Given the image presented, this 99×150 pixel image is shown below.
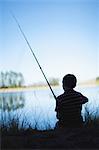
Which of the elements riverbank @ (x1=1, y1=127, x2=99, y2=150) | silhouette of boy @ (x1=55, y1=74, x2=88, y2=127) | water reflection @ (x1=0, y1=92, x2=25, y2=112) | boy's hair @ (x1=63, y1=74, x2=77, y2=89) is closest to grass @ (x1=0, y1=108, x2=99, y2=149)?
riverbank @ (x1=1, y1=127, x2=99, y2=150)

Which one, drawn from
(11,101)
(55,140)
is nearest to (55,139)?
(55,140)

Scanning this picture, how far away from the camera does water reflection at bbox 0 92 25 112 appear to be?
460 centimetres

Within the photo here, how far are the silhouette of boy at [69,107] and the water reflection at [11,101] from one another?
85 centimetres

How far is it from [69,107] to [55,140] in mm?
712

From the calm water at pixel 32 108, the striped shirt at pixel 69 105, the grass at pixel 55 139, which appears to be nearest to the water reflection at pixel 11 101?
the calm water at pixel 32 108

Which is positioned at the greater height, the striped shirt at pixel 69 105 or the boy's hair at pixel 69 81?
the boy's hair at pixel 69 81

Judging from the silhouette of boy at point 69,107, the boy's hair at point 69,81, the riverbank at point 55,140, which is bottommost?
the riverbank at point 55,140

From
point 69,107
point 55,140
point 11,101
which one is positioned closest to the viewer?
point 55,140

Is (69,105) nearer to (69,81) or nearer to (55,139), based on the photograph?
(69,81)

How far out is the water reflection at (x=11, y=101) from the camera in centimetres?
460

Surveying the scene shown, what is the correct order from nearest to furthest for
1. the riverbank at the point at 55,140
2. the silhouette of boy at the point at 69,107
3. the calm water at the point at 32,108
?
the riverbank at the point at 55,140, the silhouette of boy at the point at 69,107, the calm water at the point at 32,108

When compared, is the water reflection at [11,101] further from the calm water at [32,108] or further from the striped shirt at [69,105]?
the striped shirt at [69,105]

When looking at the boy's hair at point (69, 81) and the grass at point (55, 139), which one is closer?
the grass at point (55, 139)

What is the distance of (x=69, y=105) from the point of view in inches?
154
